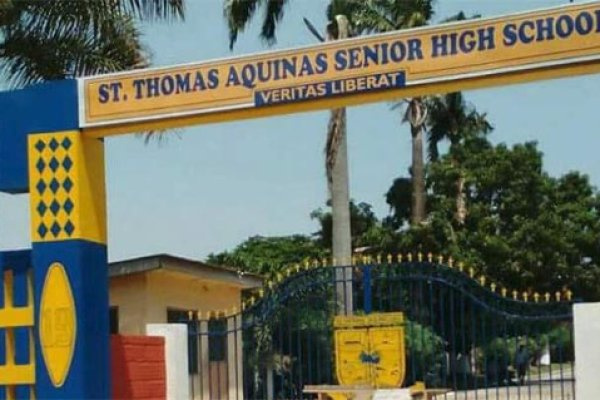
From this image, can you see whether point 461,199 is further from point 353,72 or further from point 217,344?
point 353,72

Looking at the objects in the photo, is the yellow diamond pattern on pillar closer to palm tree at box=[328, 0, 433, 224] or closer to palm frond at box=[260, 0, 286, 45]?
palm frond at box=[260, 0, 286, 45]

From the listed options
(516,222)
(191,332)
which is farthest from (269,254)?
(191,332)

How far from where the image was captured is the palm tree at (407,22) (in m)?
22.5

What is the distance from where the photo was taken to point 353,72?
10148 millimetres

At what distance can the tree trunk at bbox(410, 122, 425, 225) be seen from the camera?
Answer: 27312 mm

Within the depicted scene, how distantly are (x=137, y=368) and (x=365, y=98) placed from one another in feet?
10.6

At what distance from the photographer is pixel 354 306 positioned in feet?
43.3

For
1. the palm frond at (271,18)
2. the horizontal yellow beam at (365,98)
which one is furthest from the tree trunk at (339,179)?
the horizontal yellow beam at (365,98)

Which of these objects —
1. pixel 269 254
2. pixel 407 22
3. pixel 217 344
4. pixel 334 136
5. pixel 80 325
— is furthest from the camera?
pixel 269 254

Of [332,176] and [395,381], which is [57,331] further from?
[332,176]

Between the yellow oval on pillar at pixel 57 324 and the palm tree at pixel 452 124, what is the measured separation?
18.9 metres

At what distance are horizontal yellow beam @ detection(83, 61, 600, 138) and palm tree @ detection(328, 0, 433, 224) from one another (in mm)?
10482

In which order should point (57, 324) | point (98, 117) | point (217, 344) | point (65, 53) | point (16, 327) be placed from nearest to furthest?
1. point (57, 324)
2. point (98, 117)
3. point (16, 327)
4. point (65, 53)
5. point (217, 344)

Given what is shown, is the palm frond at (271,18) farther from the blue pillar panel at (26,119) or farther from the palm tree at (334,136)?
the blue pillar panel at (26,119)
